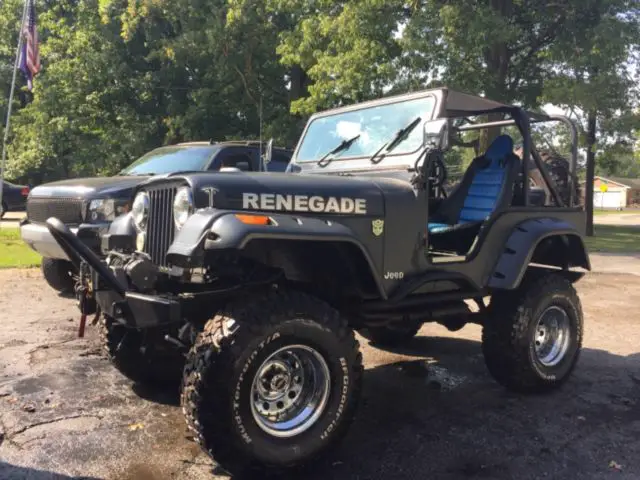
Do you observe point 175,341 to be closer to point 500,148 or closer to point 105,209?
point 500,148

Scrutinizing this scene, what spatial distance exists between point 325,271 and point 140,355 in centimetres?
164

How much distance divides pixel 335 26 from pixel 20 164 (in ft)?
48.9

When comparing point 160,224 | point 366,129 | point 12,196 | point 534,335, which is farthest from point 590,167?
point 160,224

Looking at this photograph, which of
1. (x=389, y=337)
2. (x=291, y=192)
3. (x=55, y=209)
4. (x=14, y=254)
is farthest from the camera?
(x=14, y=254)

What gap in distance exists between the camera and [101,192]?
6836 mm

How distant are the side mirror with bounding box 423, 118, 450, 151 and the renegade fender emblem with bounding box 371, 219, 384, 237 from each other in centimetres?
62

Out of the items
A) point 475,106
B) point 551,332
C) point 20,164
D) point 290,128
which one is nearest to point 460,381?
point 551,332

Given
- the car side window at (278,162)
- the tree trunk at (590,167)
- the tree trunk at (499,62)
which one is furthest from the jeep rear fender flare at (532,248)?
the tree trunk at (590,167)

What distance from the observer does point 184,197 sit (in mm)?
3398

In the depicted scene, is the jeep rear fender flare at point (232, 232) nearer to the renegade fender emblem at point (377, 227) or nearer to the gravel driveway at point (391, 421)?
the renegade fender emblem at point (377, 227)

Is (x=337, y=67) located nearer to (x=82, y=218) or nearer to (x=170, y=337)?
(x=82, y=218)

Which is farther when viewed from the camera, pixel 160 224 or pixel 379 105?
pixel 379 105

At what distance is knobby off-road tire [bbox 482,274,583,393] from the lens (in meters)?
4.64

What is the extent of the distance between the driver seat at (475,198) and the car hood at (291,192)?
113cm
